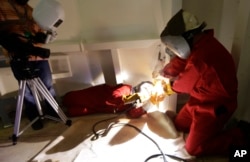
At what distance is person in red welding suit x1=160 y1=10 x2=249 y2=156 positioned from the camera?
1.16 m

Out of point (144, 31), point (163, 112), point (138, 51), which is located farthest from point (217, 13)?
point (163, 112)

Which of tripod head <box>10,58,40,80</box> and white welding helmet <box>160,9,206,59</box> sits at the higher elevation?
white welding helmet <box>160,9,206,59</box>

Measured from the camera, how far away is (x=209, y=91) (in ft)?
3.92

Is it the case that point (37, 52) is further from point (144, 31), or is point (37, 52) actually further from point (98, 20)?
point (144, 31)

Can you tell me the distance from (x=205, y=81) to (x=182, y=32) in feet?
1.03

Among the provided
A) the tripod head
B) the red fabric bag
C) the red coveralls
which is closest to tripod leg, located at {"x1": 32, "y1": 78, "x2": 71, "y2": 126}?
the tripod head

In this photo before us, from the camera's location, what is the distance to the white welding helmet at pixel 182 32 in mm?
1168

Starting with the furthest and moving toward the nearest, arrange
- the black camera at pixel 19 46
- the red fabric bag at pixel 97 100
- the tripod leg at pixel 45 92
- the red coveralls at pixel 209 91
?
the red fabric bag at pixel 97 100 → the tripod leg at pixel 45 92 → the black camera at pixel 19 46 → the red coveralls at pixel 209 91

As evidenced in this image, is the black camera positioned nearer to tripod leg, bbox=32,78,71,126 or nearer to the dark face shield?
tripod leg, bbox=32,78,71,126

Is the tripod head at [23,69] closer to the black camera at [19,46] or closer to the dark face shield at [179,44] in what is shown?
the black camera at [19,46]

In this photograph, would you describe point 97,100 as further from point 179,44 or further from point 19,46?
point 179,44

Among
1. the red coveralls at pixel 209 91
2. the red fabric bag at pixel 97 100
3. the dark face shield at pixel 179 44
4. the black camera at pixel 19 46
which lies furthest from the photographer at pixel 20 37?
the red coveralls at pixel 209 91

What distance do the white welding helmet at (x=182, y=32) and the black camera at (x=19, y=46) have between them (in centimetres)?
80

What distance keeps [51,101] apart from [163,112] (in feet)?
2.90
